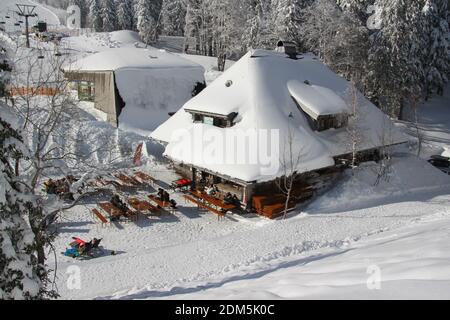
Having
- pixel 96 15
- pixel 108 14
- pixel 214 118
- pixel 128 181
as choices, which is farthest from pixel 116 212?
pixel 96 15

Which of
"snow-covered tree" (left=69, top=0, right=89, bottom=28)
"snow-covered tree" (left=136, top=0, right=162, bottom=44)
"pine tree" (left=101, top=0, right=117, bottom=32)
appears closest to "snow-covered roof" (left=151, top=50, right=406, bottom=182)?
"snow-covered tree" (left=136, top=0, right=162, bottom=44)

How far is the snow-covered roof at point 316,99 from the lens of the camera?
23375mm

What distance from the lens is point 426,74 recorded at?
49.5m

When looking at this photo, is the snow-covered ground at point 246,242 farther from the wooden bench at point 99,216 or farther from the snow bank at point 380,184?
the wooden bench at point 99,216

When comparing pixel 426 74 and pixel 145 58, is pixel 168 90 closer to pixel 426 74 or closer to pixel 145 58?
pixel 145 58

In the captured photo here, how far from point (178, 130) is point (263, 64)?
22.3 ft

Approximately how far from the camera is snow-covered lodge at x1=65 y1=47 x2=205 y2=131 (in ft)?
110

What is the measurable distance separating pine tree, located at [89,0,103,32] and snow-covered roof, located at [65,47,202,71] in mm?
49026

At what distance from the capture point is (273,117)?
22.7 metres

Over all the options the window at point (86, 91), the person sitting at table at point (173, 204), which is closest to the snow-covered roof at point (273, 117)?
the person sitting at table at point (173, 204)

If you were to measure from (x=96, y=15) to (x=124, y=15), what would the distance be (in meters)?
5.58

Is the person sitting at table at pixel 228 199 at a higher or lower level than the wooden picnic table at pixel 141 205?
higher

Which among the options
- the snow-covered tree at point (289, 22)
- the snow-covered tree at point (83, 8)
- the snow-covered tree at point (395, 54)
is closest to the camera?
the snow-covered tree at point (395, 54)
